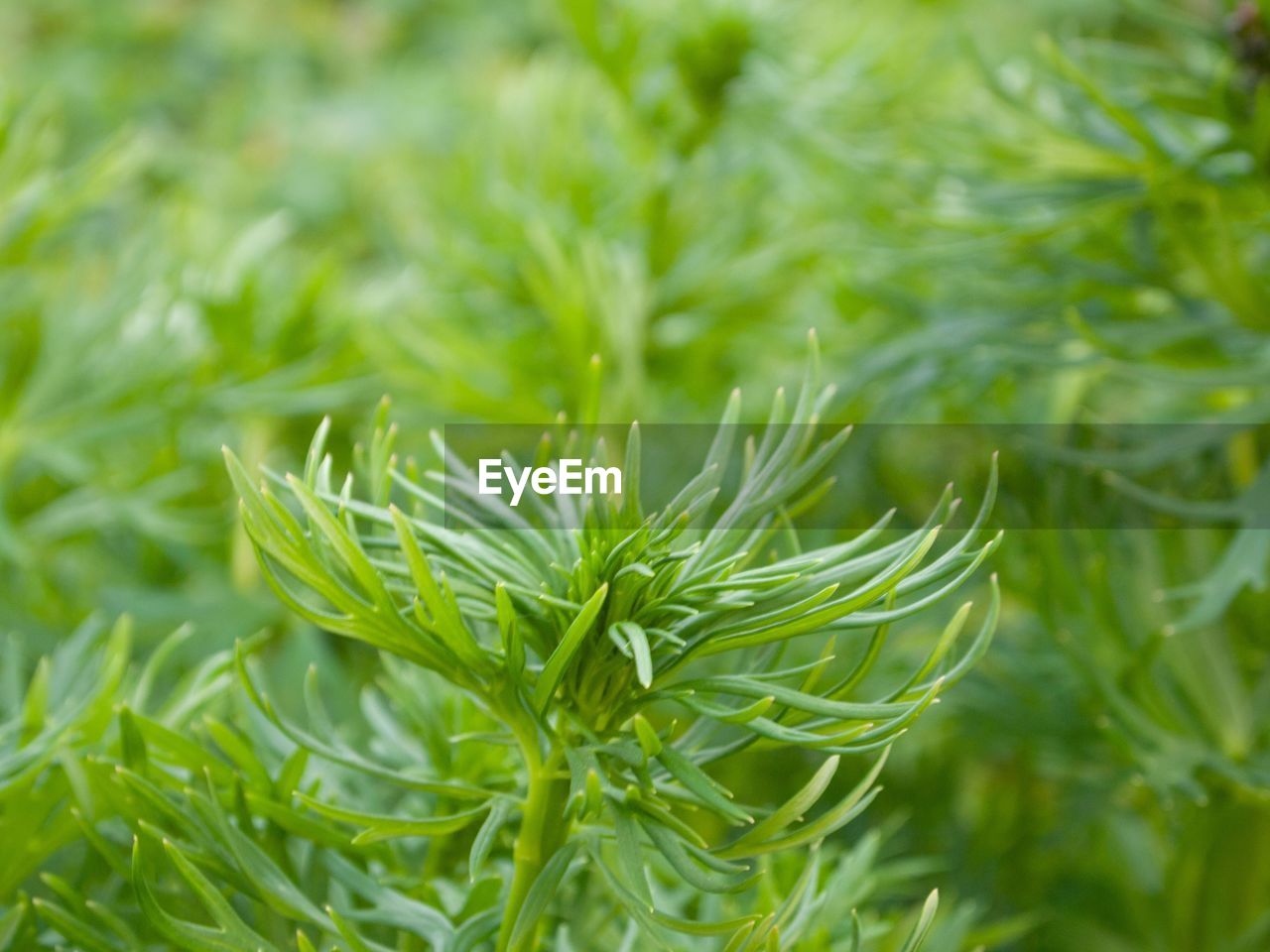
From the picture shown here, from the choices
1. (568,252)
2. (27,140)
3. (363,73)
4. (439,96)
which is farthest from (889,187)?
(363,73)

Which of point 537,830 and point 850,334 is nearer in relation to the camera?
point 537,830

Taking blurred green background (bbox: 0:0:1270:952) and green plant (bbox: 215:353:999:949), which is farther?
blurred green background (bbox: 0:0:1270:952)

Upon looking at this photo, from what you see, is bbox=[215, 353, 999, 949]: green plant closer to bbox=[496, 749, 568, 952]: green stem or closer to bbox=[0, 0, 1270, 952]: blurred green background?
bbox=[496, 749, 568, 952]: green stem

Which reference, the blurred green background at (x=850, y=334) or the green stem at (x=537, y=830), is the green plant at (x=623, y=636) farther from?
the blurred green background at (x=850, y=334)
